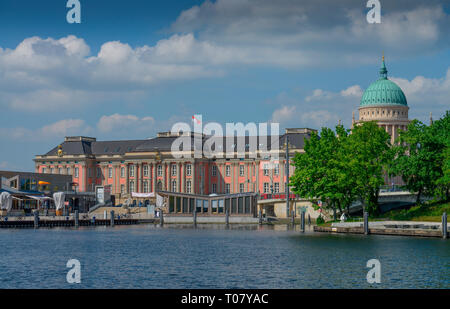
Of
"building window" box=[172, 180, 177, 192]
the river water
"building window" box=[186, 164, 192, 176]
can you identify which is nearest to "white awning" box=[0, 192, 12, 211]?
the river water

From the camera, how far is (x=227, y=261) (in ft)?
194

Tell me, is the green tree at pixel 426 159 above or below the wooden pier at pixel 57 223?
above

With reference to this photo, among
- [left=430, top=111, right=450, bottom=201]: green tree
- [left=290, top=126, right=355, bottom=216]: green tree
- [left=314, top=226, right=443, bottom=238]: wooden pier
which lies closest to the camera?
[left=314, top=226, right=443, bottom=238]: wooden pier

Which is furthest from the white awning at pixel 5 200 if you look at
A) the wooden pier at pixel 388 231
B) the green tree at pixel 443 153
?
the green tree at pixel 443 153

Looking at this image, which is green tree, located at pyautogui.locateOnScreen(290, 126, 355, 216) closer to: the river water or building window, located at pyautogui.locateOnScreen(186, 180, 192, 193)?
the river water

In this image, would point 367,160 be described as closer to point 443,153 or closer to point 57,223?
point 443,153

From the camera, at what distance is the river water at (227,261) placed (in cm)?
4753

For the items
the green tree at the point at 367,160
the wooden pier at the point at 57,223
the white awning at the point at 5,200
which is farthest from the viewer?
the white awning at the point at 5,200

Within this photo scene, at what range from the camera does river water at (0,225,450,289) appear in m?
47.5

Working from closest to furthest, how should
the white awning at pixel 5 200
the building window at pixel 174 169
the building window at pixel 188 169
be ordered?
the white awning at pixel 5 200, the building window at pixel 188 169, the building window at pixel 174 169

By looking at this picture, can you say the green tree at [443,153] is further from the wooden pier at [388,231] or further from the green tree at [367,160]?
the wooden pier at [388,231]

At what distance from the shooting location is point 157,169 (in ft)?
644
